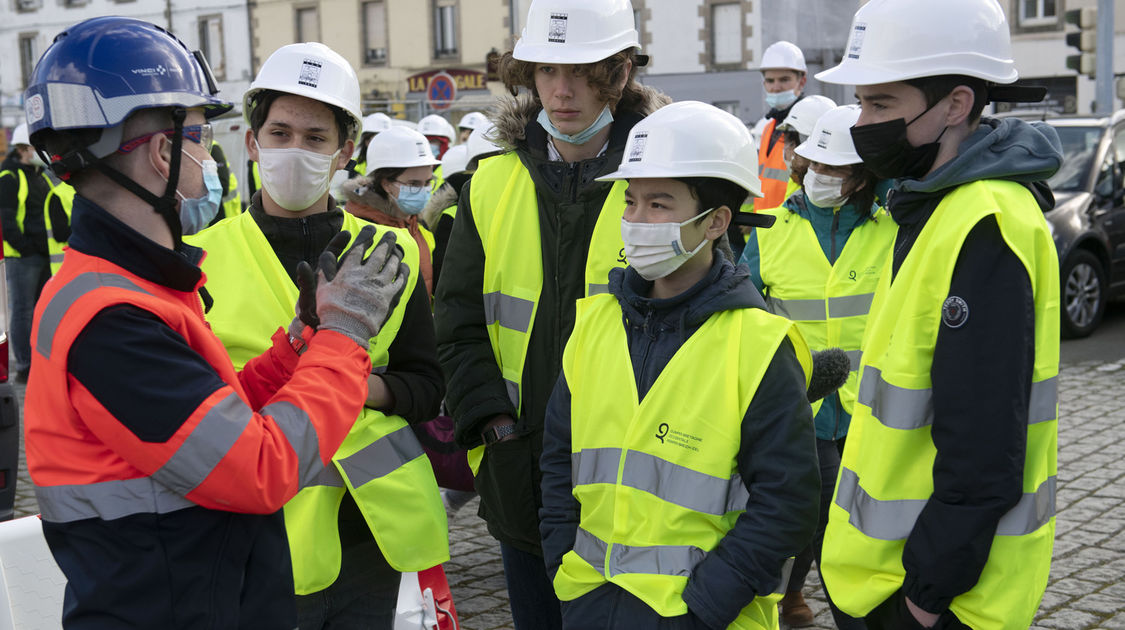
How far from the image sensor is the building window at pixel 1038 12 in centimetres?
2845

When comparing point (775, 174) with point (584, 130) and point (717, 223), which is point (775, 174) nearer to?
point (584, 130)

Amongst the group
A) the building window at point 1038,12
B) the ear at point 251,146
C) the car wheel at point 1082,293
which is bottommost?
the car wheel at point 1082,293

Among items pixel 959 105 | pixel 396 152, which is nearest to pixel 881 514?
pixel 959 105

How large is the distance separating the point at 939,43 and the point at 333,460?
1.85 metres

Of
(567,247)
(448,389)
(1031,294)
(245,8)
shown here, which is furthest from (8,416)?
(245,8)

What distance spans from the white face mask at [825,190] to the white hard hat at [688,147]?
1806 millimetres

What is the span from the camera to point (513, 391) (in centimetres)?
341

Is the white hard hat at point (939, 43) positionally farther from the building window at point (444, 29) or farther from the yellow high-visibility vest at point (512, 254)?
the building window at point (444, 29)

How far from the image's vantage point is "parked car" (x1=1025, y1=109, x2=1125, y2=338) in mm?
11305

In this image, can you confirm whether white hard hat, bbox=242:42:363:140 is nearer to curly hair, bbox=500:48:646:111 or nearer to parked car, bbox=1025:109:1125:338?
curly hair, bbox=500:48:646:111

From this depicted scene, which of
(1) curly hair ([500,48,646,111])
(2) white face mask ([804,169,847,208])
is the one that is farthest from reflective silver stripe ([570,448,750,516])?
(2) white face mask ([804,169,847,208])

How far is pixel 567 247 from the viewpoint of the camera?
3.31 metres

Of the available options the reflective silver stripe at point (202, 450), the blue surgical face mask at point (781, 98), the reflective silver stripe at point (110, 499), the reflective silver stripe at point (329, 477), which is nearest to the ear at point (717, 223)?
the reflective silver stripe at point (329, 477)

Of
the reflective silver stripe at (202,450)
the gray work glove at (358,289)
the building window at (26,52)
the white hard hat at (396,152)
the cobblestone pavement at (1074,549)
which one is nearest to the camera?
the reflective silver stripe at (202,450)
